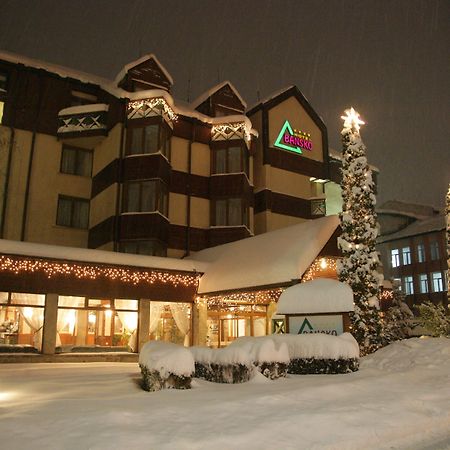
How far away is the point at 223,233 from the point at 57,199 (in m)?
9.61

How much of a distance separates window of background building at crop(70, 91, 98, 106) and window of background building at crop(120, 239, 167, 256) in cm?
955

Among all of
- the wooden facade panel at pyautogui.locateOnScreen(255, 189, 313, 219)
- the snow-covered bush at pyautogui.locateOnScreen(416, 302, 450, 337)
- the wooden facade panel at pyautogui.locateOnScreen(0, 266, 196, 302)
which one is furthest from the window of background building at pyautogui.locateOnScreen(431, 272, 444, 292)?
the wooden facade panel at pyautogui.locateOnScreen(0, 266, 196, 302)

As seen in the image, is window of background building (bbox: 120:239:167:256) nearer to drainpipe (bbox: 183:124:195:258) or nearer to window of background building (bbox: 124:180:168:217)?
window of background building (bbox: 124:180:168:217)

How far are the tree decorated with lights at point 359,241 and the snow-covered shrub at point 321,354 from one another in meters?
4.53

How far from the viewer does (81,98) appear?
94.1 feet

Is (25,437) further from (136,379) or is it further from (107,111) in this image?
(107,111)

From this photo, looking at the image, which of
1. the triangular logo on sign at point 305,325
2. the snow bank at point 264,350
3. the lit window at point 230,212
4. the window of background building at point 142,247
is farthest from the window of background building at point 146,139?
the snow bank at point 264,350

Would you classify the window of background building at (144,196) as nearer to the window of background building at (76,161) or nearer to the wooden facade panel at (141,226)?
the wooden facade panel at (141,226)

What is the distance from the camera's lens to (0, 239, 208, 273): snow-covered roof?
1838cm

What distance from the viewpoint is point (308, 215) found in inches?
1266

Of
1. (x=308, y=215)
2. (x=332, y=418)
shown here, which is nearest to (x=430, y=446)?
(x=332, y=418)

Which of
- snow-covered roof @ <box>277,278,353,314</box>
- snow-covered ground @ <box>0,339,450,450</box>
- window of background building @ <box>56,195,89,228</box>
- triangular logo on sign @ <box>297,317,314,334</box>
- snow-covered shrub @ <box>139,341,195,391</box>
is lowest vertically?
snow-covered ground @ <box>0,339,450,450</box>

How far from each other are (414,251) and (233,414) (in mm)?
42288

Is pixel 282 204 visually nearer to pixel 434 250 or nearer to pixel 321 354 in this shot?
pixel 321 354
